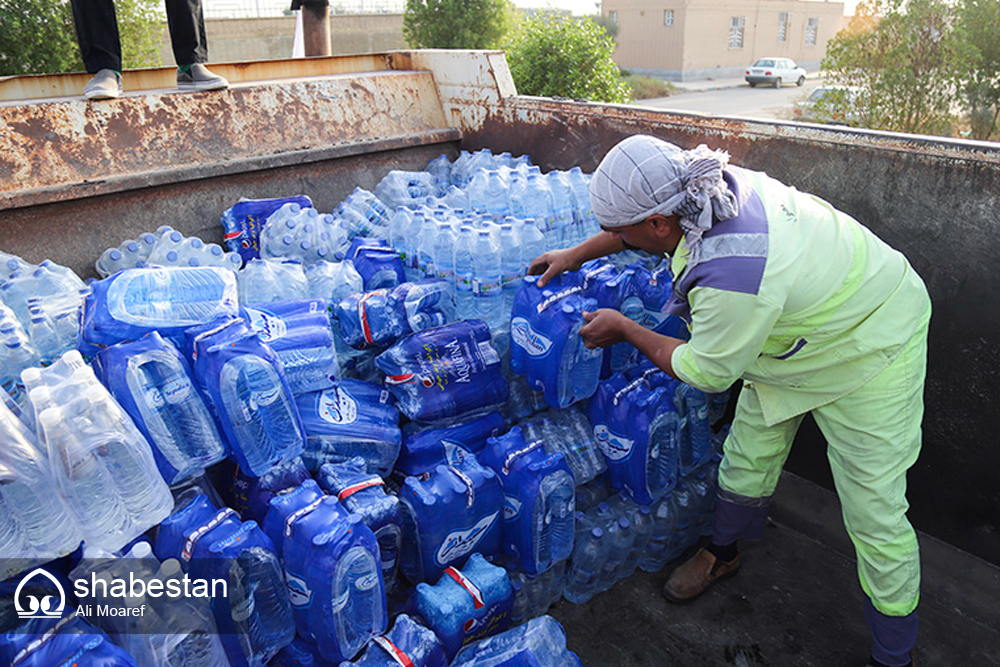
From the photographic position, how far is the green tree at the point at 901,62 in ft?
34.1

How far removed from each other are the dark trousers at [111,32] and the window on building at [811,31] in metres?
42.5

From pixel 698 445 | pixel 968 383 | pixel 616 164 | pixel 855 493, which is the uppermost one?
pixel 616 164

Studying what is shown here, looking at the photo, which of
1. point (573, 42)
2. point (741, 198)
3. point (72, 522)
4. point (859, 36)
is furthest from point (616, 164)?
point (859, 36)

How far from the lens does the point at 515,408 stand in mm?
3217

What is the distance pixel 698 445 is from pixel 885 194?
4.65 ft

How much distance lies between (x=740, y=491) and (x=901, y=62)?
10.7 m

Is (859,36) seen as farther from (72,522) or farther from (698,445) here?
(72,522)

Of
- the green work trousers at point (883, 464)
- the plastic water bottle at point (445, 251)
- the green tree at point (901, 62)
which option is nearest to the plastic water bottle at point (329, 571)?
the plastic water bottle at point (445, 251)

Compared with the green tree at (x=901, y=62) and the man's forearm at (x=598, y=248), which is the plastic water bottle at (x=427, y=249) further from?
the green tree at (x=901, y=62)

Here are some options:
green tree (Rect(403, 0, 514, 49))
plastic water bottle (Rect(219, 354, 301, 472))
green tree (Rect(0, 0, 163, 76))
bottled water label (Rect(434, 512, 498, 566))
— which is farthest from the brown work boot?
green tree (Rect(403, 0, 514, 49))

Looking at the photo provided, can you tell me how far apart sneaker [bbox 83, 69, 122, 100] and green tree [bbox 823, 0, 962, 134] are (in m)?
10.8

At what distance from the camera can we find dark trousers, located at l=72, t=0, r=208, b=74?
161 inches

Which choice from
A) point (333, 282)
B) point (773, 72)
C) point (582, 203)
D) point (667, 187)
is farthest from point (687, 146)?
→ point (773, 72)

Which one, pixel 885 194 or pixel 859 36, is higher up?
pixel 859 36
